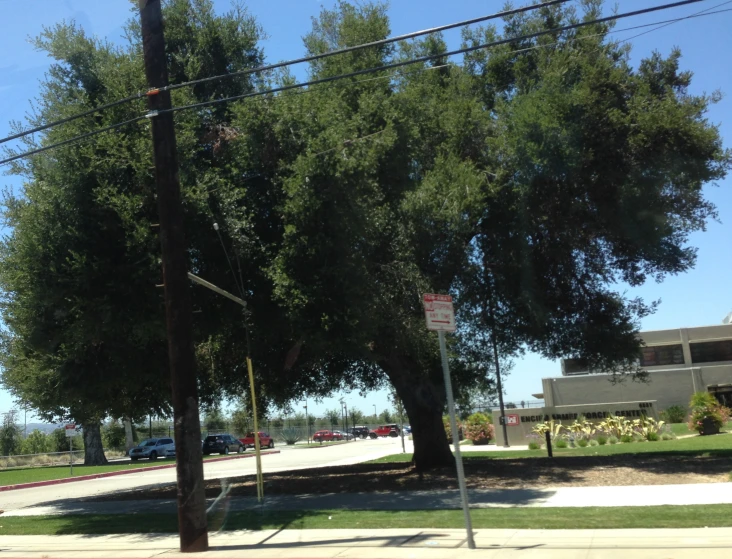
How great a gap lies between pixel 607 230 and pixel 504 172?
3.15m

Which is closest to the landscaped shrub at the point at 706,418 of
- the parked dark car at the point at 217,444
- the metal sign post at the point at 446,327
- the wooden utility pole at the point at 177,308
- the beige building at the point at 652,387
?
the beige building at the point at 652,387

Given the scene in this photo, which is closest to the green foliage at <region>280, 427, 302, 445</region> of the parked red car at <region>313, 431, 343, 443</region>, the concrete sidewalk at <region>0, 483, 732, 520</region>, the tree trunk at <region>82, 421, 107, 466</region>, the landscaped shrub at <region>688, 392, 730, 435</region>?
the parked red car at <region>313, 431, 343, 443</region>

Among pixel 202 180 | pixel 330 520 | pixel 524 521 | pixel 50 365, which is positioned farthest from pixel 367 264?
pixel 50 365

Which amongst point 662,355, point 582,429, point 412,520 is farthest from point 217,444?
point 412,520

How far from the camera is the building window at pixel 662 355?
50062mm

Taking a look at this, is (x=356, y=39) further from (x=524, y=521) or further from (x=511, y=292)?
(x=524, y=521)

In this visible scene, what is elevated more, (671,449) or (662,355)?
(662,355)

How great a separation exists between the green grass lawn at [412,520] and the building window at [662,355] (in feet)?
133

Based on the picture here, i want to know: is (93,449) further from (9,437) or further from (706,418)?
(706,418)

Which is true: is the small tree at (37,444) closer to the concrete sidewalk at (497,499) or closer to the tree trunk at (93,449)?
the tree trunk at (93,449)

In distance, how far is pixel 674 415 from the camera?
39.8 m

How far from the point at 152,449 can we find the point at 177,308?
135 feet

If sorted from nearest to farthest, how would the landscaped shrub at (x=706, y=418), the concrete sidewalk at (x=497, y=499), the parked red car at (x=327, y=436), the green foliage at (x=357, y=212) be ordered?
the concrete sidewalk at (x=497, y=499)
the green foliage at (x=357, y=212)
the landscaped shrub at (x=706, y=418)
the parked red car at (x=327, y=436)

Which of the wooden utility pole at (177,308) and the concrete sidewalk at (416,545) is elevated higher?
the wooden utility pole at (177,308)
